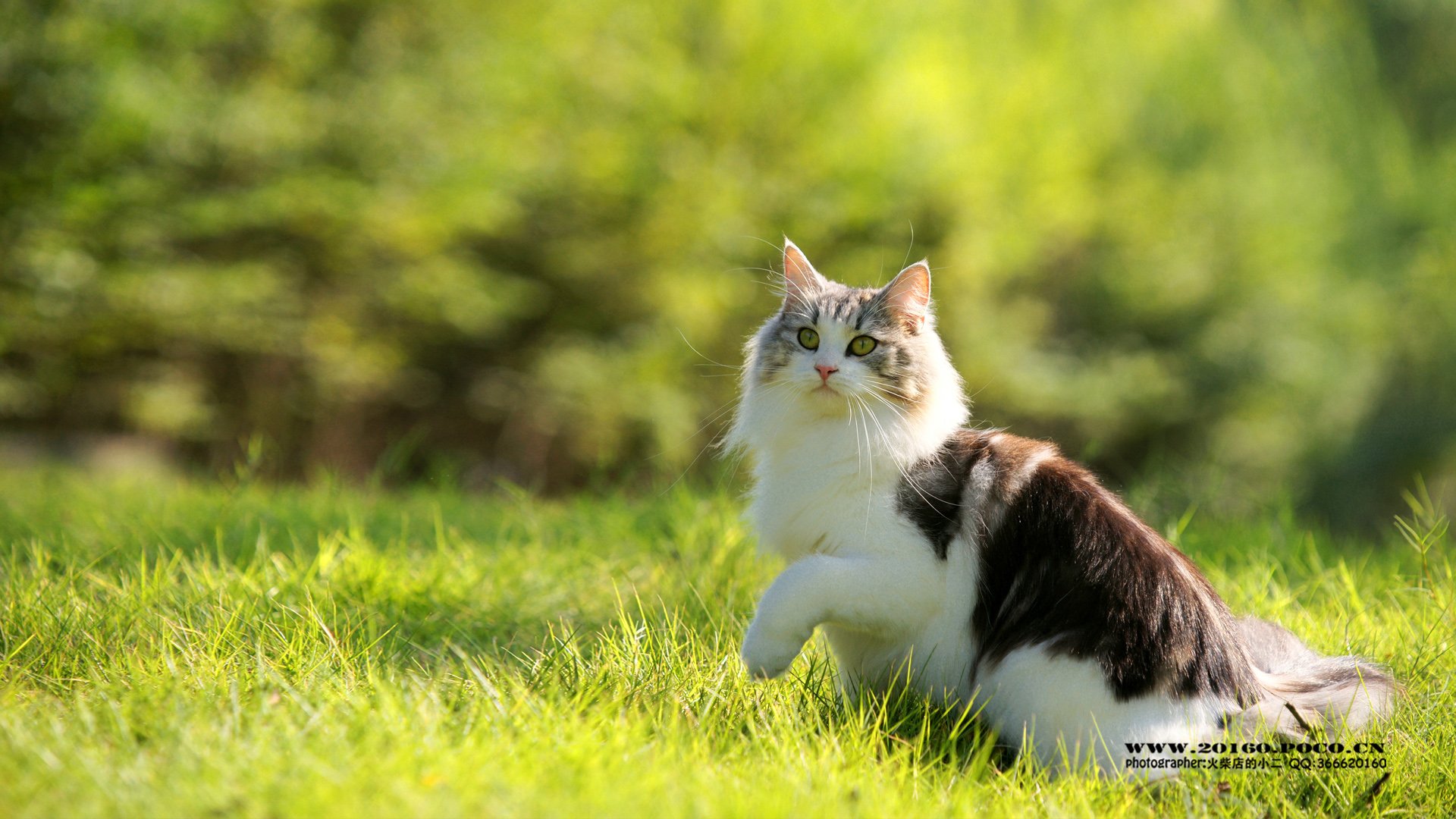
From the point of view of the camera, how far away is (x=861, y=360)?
2455 mm

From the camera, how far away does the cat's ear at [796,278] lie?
8.88 feet

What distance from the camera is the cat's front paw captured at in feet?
6.88

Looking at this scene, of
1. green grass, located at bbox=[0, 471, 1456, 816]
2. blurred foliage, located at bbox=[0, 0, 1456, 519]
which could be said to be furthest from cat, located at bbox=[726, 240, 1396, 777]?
blurred foliage, located at bbox=[0, 0, 1456, 519]

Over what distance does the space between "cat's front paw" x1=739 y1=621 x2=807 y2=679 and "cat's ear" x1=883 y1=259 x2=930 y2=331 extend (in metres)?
0.90

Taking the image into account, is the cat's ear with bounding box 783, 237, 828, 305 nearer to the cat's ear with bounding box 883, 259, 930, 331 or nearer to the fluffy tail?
the cat's ear with bounding box 883, 259, 930, 331

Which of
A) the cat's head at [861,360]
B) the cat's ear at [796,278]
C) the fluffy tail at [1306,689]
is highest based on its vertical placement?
the cat's ear at [796,278]

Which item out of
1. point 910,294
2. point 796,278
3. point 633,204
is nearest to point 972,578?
point 910,294

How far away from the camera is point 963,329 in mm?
10336

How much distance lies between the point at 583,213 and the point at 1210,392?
8.23 meters

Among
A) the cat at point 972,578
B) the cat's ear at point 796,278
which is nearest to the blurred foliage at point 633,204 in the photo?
the cat's ear at point 796,278

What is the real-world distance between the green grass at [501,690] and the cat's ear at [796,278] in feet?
2.94

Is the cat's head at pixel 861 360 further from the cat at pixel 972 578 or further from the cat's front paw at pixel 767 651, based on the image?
the cat's front paw at pixel 767 651

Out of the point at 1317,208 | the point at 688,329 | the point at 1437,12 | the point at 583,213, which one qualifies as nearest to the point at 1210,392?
the point at 1317,208

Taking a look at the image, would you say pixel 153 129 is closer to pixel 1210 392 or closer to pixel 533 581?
pixel 533 581
